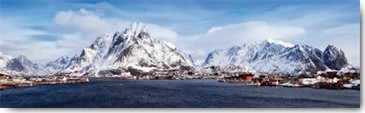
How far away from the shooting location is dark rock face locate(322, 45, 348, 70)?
6937mm

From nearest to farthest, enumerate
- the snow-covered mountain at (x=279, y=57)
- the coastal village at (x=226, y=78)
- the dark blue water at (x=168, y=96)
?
the dark blue water at (x=168, y=96) → the snow-covered mountain at (x=279, y=57) → the coastal village at (x=226, y=78)

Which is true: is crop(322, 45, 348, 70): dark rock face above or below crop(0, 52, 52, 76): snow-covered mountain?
above

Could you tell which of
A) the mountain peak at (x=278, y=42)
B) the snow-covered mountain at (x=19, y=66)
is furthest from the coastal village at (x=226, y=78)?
the mountain peak at (x=278, y=42)

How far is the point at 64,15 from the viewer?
7.11 m

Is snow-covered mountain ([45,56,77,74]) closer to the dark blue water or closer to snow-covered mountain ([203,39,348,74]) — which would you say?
the dark blue water

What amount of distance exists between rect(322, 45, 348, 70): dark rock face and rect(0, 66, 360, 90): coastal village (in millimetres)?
121

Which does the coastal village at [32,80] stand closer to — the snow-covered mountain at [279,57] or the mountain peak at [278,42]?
the snow-covered mountain at [279,57]

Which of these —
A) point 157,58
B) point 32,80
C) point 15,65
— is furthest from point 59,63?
point 157,58

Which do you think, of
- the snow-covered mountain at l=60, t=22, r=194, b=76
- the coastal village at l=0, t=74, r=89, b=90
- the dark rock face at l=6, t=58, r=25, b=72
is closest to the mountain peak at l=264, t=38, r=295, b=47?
the snow-covered mountain at l=60, t=22, r=194, b=76

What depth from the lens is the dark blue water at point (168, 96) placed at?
6.90 meters

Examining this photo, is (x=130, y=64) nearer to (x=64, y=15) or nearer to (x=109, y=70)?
(x=109, y=70)

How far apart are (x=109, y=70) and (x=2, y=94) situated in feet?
4.46

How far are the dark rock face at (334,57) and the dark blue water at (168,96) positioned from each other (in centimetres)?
33

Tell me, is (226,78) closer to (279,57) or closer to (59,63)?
(279,57)
